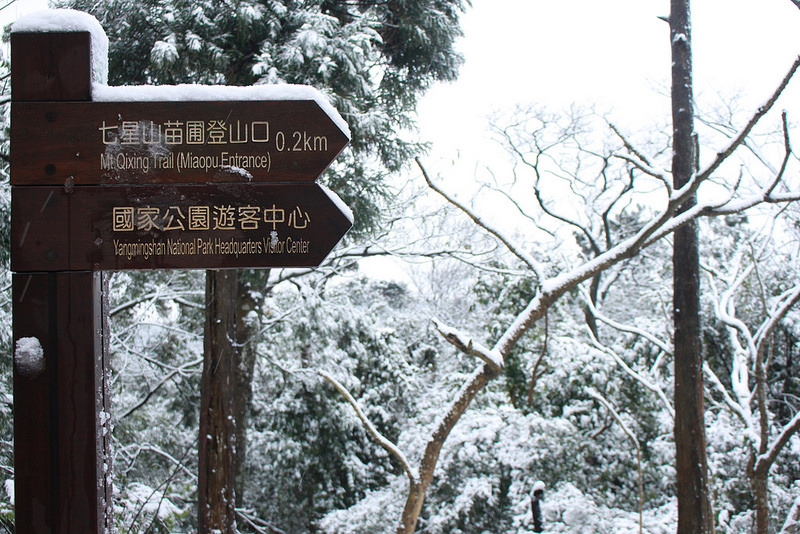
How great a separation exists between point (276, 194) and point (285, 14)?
15.4ft

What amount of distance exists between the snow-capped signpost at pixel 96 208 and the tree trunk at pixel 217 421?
4010 mm

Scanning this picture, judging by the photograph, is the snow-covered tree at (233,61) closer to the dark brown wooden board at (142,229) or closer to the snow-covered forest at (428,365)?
the snow-covered forest at (428,365)

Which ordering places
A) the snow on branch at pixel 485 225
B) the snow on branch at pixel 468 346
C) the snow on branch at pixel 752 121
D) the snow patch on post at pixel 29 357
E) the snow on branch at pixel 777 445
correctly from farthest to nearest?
1. the snow on branch at pixel 777 445
2. the snow on branch at pixel 485 225
3. the snow on branch at pixel 468 346
4. the snow on branch at pixel 752 121
5. the snow patch on post at pixel 29 357

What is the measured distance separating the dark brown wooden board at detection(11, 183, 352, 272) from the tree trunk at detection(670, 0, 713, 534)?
4.86 m

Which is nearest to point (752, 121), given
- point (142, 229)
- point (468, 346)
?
point (468, 346)

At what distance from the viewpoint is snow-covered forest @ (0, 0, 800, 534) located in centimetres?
659

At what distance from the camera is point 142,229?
5.64ft

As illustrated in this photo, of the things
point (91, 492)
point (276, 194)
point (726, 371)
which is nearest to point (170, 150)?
point (276, 194)

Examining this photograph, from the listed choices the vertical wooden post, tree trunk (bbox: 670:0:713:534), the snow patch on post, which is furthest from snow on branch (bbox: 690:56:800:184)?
the snow patch on post

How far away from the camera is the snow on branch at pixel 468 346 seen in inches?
170

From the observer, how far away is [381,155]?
695 centimetres

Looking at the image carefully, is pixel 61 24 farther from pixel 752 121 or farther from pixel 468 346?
pixel 752 121

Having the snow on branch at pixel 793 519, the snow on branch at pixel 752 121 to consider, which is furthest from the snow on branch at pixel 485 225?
the snow on branch at pixel 793 519

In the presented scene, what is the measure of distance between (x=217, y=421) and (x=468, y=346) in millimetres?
2605
